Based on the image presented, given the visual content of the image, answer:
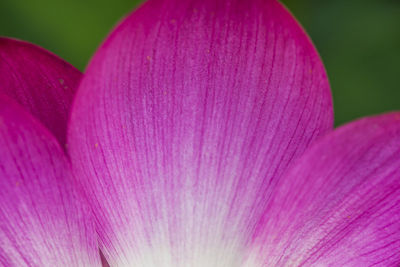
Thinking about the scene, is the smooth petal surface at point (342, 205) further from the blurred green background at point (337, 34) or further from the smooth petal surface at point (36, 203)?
the blurred green background at point (337, 34)

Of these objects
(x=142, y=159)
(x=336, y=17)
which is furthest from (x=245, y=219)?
(x=336, y=17)

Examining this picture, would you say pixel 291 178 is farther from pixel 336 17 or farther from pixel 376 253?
pixel 336 17

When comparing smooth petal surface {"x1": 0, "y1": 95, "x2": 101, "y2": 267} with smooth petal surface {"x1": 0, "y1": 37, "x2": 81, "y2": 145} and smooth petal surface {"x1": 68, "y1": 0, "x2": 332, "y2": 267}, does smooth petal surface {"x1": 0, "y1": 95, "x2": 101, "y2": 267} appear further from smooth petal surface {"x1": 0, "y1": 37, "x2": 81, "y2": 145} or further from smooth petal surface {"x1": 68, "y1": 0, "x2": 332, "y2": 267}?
smooth petal surface {"x1": 0, "y1": 37, "x2": 81, "y2": 145}

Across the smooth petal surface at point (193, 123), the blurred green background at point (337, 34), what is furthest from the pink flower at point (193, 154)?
the blurred green background at point (337, 34)

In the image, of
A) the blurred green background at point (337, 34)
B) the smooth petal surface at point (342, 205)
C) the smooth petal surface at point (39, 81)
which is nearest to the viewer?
the smooth petal surface at point (342, 205)

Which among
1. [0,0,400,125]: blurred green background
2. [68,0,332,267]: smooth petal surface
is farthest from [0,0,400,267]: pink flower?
[0,0,400,125]: blurred green background

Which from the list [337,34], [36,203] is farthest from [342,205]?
[337,34]

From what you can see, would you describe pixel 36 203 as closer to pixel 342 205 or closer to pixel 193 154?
pixel 193 154
